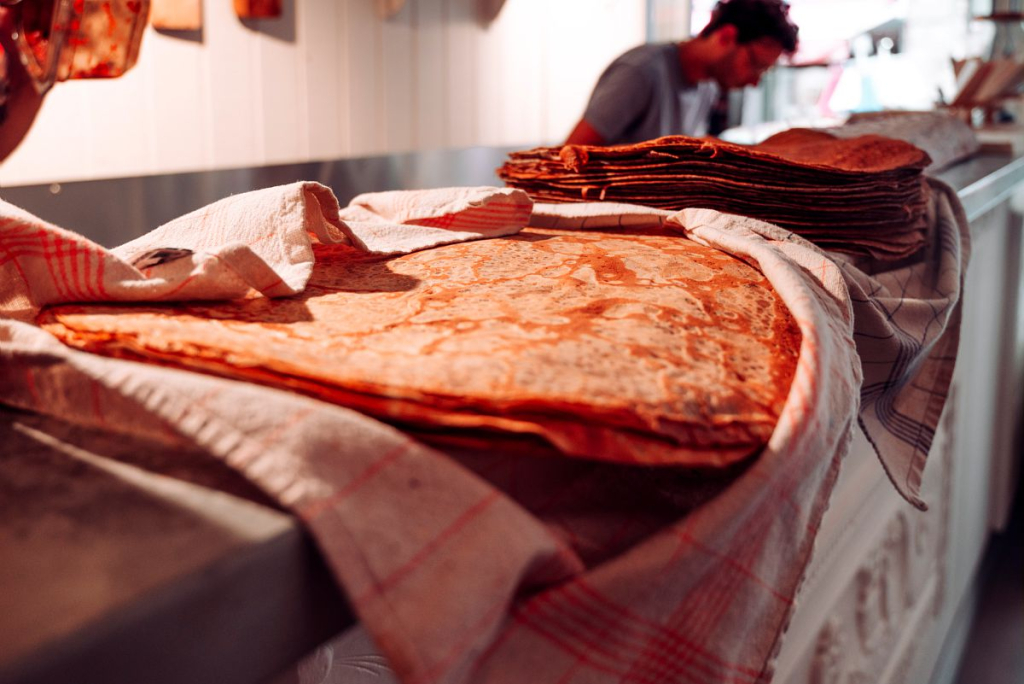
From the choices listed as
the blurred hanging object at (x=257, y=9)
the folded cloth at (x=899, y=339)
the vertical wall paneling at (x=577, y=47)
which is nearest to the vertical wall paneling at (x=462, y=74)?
the vertical wall paneling at (x=577, y=47)

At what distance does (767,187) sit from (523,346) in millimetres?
433

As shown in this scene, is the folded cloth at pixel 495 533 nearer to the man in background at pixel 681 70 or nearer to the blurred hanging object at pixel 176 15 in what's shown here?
the man in background at pixel 681 70

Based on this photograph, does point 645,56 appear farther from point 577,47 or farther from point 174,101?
point 577,47

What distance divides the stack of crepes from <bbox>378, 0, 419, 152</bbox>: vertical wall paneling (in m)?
2.02

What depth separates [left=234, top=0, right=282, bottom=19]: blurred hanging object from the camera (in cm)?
221

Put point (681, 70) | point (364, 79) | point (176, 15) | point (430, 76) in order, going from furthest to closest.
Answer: point (430, 76) → point (364, 79) → point (681, 70) → point (176, 15)

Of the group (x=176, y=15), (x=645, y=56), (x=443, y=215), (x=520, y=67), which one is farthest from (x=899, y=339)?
(x=520, y=67)

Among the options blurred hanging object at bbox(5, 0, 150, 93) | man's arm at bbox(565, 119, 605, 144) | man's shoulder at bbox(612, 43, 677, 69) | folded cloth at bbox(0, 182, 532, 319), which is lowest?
folded cloth at bbox(0, 182, 532, 319)

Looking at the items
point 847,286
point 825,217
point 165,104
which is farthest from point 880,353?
point 165,104

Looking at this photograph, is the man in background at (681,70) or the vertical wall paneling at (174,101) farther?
the man in background at (681,70)

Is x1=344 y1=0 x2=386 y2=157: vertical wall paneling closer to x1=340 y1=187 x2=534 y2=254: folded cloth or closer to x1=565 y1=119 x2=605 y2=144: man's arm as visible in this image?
x1=565 y1=119 x2=605 y2=144: man's arm

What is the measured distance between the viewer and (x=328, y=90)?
2.54 meters

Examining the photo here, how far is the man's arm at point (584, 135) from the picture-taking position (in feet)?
6.38

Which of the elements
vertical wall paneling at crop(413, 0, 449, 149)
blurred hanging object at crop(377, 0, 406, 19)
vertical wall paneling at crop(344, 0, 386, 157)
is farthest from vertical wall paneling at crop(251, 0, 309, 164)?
vertical wall paneling at crop(413, 0, 449, 149)
